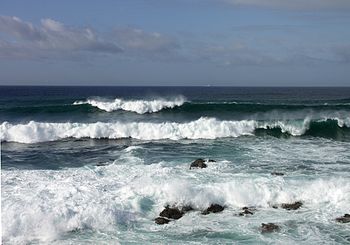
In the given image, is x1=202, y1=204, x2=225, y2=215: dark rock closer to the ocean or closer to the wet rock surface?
the ocean

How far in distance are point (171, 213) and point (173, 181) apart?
1934mm

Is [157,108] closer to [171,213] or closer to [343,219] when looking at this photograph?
[171,213]

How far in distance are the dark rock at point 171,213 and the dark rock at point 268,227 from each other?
85.8 inches

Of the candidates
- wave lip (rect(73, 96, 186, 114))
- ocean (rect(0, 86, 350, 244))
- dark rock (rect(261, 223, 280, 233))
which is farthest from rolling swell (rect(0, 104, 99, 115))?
dark rock (rect(261, 223, 280, 233))

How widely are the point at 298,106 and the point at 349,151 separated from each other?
59.0 feet

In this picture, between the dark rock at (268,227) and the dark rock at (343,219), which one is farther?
the dark rock at (343,219)

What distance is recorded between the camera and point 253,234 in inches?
413

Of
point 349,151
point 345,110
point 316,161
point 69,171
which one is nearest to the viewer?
point 69,171

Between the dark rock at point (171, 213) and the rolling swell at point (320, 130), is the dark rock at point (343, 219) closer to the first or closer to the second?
the dark rock at point (171, 213)

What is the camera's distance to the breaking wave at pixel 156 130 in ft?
85.2

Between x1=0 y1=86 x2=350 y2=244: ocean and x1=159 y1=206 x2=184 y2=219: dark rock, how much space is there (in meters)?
0.14

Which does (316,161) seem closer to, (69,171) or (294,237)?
(294,237)

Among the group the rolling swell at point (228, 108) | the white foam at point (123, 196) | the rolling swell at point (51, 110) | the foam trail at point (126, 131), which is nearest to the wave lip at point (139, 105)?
the rolling swell at point (228, 108)

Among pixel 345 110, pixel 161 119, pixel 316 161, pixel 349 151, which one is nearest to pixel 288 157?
pixel 316 161
